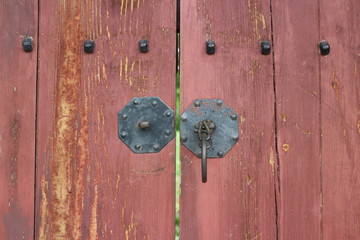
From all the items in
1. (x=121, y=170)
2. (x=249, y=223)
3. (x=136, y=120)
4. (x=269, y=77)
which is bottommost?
(x=249, y=223)

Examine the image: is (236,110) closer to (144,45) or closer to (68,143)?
(144,45)

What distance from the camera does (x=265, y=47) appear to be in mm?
1118

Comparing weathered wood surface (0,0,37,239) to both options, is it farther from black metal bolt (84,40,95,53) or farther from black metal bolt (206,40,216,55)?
black metal bolt (206,40,216,55)

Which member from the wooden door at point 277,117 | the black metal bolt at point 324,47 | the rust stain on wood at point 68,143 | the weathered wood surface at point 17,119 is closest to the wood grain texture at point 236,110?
the wooden door at point 277,117

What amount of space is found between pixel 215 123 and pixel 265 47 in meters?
0.22

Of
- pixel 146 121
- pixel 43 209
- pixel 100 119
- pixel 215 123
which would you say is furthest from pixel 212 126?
pixel 43 209

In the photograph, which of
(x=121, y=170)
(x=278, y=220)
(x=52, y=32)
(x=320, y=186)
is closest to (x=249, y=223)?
(x=278, y=220)

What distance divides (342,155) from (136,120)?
500mm

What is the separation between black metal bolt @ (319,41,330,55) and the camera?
1.12m

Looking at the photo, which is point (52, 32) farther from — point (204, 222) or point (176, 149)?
point (204, 222)

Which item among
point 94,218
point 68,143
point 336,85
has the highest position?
point 336,85

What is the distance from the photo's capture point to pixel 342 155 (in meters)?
1.11

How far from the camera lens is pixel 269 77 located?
3.70ft

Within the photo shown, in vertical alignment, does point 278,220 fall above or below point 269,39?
below
